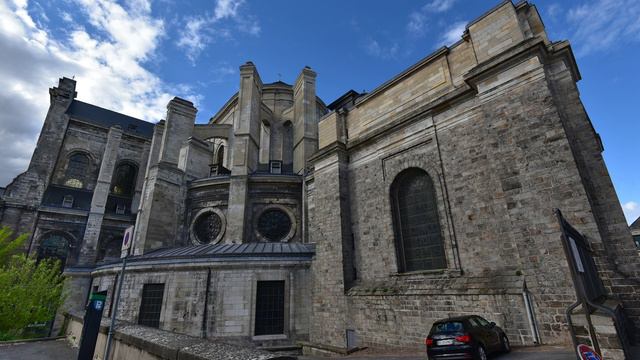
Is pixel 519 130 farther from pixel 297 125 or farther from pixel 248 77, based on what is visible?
pixel 248 77

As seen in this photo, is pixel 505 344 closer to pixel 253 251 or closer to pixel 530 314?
pixel 530 314

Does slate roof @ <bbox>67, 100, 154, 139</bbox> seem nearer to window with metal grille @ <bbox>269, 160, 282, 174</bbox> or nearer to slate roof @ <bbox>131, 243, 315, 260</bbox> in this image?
window with metal grille @ <bbox>269, 160, 282, 174</bbox>

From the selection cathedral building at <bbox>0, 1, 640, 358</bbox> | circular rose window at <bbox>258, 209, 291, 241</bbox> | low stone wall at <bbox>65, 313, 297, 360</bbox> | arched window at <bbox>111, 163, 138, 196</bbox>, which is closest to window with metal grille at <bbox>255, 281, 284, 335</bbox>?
cathedral building at <bbox>0, 1, 640, 358</bbox>

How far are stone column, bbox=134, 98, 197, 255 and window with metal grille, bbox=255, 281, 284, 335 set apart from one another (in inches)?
304

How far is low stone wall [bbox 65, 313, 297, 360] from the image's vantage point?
2725 mm

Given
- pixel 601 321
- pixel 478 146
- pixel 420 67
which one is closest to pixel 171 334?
pixel 601 321

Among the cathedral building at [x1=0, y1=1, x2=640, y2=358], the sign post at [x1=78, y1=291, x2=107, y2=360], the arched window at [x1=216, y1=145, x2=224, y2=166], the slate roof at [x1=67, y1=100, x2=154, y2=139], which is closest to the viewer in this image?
the sign post at [x1=78, y1=291, x2=107, y2=360]

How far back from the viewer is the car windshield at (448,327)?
526cm

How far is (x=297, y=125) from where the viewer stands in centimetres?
1967

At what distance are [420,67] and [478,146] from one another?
4.12 meters

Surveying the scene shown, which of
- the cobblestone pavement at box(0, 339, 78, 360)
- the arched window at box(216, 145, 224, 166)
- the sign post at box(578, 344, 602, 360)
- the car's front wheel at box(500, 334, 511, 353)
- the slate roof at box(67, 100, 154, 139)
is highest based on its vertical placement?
the slate roof at box(67, 100, 154, 139)

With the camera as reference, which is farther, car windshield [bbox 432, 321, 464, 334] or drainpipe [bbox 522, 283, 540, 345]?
drainpipe [bbox 522, 283, 540, 345]

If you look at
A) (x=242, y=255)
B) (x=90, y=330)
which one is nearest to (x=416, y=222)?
(x=242, y=255)

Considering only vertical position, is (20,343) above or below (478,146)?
below
